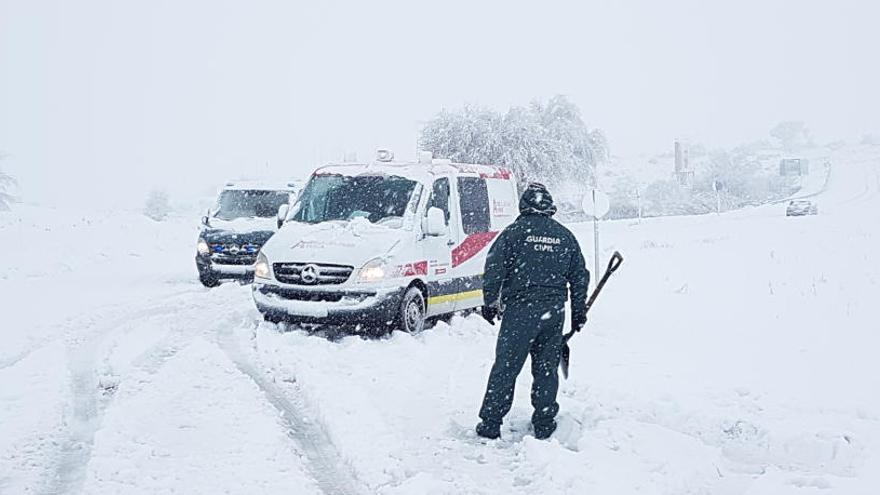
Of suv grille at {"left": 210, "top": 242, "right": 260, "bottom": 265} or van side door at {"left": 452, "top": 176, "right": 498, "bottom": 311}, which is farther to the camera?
suv grille at {"left": 210, "top": 242, "right": 260, "bottom": 265}

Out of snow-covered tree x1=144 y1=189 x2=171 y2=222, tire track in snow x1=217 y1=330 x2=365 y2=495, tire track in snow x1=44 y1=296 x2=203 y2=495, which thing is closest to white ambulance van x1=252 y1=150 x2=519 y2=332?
tire track in snow x1=44 y1=296 x2=203 y2=495

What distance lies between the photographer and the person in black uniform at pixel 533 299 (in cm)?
584

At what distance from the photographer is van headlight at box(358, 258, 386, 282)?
948cm

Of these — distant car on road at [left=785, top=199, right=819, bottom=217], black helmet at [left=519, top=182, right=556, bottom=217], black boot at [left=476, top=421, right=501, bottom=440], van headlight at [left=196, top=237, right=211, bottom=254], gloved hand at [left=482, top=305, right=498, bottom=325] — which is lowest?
distant car on road at [left=785, top=199, right=819, bottom=217]

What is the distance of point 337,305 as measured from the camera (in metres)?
9.38

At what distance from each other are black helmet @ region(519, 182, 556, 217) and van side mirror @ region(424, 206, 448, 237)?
4.17 m

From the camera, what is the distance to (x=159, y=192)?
9362 centimetres

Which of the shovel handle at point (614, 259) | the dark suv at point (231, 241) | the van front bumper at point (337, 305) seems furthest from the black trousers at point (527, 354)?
the dark suv at point (231, 241)

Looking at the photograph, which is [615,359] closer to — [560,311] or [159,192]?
[560,311]

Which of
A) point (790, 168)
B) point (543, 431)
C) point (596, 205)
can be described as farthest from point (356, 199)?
point (790, 168)

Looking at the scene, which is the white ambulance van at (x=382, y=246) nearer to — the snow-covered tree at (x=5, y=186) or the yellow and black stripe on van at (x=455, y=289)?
the yellow and black stripe on van at (x=455, y=289)

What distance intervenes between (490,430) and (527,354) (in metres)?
0.60

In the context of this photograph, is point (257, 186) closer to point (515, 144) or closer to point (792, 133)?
point (515, 144)

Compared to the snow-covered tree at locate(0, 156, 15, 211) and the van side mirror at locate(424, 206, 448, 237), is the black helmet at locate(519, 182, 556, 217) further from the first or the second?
the snow-covered tree at locate(0, 156, 15, 211)
